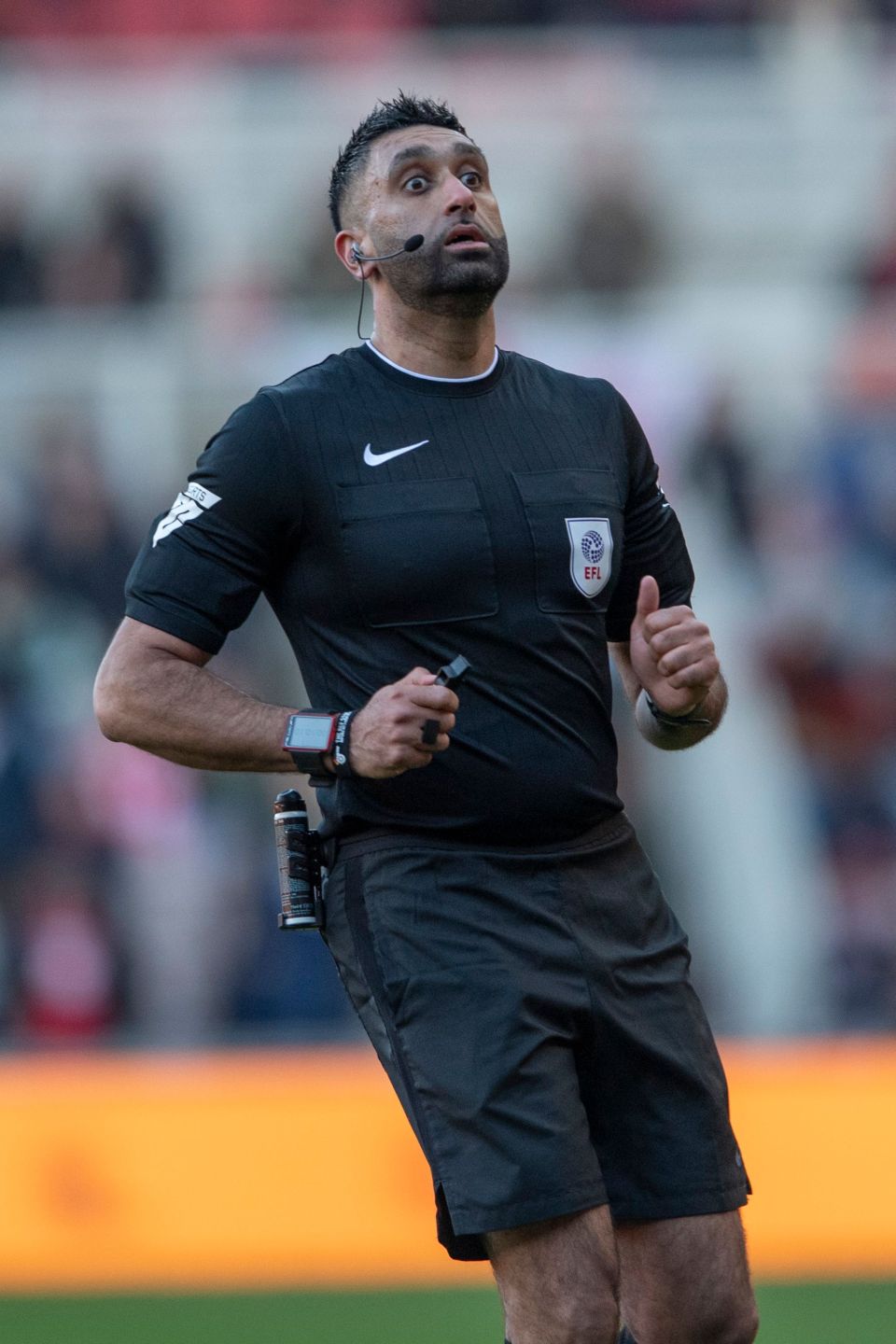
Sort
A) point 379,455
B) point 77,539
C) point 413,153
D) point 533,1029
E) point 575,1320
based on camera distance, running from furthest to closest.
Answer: point 77,539 < point 413,153 < point 379,455 < point 533,1029 < point 575,1320

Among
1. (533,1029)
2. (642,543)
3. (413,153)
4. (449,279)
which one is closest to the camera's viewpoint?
(533,1029)

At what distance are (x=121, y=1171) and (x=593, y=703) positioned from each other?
4662 mm

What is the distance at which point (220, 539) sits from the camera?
13.1 feet

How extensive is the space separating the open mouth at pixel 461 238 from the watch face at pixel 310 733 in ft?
3.24

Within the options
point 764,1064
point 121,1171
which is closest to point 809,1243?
point 764,1064

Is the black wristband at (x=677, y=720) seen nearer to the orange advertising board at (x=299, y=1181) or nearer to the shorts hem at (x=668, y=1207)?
the shorts hem at (x=668, y=1207)

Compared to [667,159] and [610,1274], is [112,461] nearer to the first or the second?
[667,159]

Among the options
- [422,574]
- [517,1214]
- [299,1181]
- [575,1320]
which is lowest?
[299,1181]

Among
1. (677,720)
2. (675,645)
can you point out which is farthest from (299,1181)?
(675,645)

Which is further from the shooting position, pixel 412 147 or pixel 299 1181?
pixel 299 1181

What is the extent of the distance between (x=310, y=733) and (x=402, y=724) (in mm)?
253

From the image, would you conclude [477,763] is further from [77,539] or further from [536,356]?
[536,356]

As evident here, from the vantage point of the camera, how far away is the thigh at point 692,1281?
400 centimetres

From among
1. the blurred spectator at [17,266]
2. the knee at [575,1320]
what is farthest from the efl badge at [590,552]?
the blurred spectator at [17,266]
